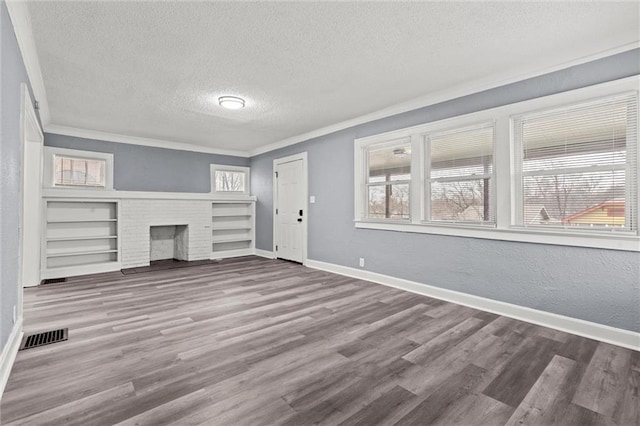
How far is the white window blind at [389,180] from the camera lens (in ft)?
14.3

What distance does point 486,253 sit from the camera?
11.3 ft

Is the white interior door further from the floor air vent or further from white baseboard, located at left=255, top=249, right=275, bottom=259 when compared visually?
the floor air vent

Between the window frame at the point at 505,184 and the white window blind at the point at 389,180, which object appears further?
the white window blind at the point at 389,180

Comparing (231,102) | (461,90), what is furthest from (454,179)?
(231,102)

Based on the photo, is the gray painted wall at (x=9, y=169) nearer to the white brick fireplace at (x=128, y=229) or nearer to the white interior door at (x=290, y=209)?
the white brick fireplace at (x=128, y=229)

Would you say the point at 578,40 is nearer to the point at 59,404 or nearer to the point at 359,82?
the point at 359,82

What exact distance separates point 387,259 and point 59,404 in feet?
12.2

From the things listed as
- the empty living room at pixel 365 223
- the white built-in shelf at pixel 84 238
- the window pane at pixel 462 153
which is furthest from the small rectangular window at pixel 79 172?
the window pane at pixel 462 153

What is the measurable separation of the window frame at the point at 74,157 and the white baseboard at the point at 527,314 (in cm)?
512

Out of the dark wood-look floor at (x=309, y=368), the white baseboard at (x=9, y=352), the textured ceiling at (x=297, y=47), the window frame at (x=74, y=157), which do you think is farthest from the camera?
the window frame at (x=74, y=157)

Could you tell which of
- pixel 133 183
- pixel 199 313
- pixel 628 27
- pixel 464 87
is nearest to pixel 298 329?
pixel 199 313

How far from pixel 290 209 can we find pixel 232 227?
5.88ft

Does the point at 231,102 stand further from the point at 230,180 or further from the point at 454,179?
the point at 230,180

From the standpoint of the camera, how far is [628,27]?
246 cm
